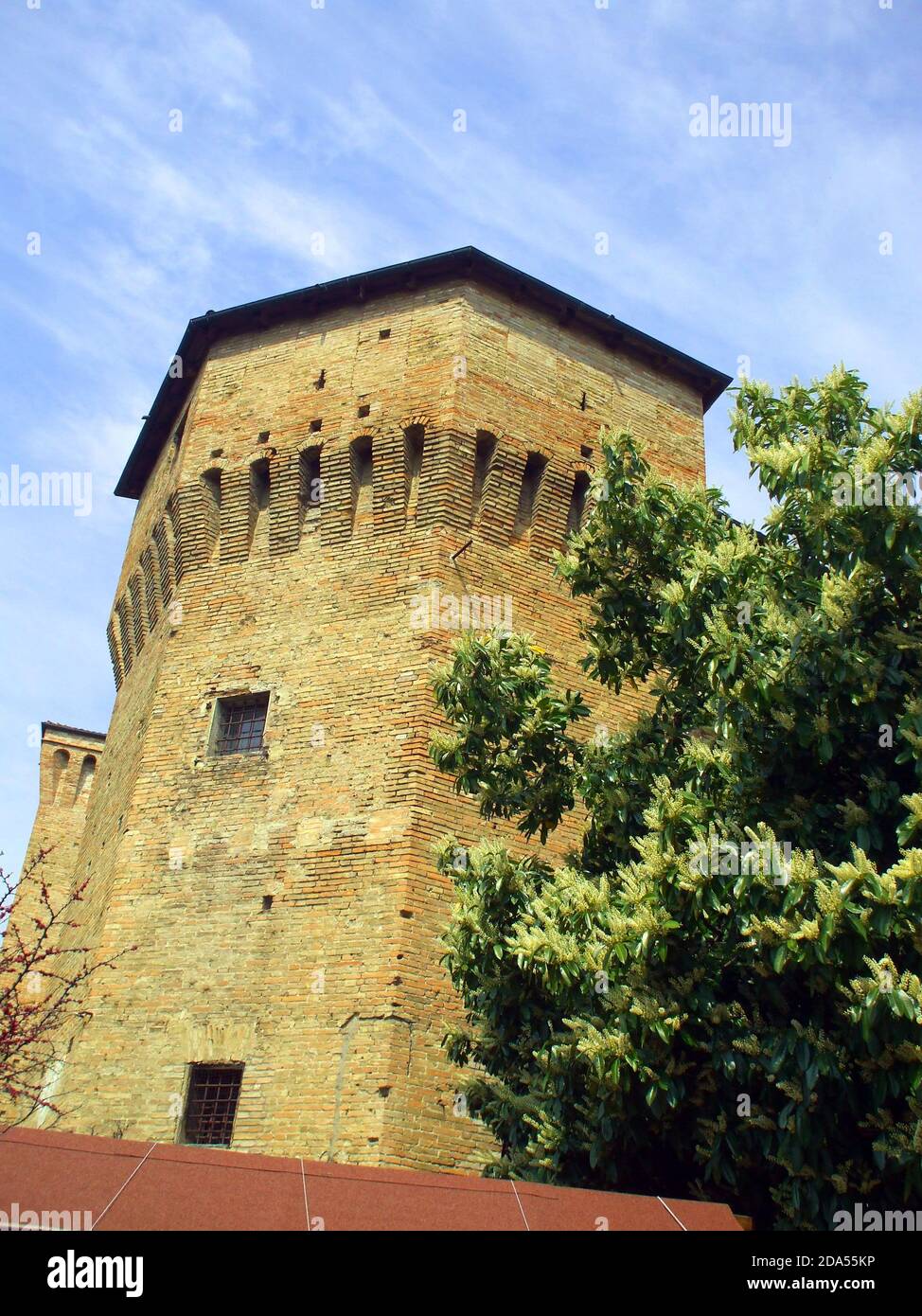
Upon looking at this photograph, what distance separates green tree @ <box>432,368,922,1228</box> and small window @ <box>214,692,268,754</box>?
4891mm

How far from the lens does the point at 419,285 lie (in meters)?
15.4

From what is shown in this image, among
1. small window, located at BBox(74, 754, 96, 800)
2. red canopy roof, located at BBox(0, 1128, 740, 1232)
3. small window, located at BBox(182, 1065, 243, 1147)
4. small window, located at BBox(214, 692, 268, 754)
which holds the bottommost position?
red canopy roof, located at BBox(0, 1128, 740, 1232)

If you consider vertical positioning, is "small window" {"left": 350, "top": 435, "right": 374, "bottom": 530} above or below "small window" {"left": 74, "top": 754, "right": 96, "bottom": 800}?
above

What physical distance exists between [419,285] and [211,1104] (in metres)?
10.0

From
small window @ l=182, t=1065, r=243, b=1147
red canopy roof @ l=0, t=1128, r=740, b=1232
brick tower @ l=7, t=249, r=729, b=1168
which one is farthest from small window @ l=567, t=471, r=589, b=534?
red canopy roof @ l=0, t=1128, r=740, b=1232

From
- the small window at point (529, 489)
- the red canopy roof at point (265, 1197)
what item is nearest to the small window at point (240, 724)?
the small window at point (529, 489)

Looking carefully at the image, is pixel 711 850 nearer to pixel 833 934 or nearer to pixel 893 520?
pixel 833 934

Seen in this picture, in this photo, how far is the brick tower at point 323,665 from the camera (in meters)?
11.5

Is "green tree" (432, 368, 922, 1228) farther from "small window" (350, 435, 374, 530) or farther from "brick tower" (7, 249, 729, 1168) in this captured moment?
"small window" (350, 435, 374, 530)

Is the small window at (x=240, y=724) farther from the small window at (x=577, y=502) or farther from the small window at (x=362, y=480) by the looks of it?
the small window at (x=577, y=502)

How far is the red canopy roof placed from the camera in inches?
244

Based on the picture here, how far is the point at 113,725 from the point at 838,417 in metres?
11.9

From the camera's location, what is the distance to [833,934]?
6.61 metres
